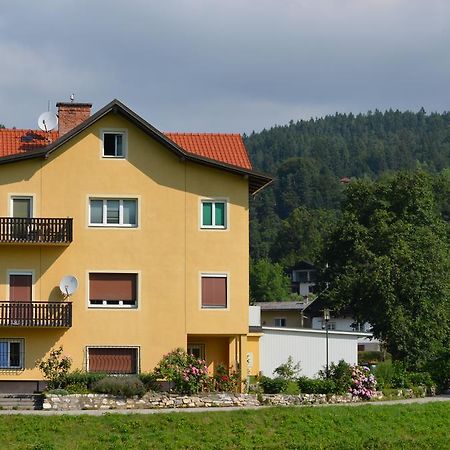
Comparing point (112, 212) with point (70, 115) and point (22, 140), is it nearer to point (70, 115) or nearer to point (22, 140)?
point (70, 115)

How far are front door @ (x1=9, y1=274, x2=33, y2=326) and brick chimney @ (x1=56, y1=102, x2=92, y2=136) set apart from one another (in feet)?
20.6

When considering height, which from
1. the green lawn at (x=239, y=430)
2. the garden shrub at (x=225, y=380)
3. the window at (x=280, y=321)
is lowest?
the green lawn at (x=239, y=430)

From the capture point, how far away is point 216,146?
44219 mm

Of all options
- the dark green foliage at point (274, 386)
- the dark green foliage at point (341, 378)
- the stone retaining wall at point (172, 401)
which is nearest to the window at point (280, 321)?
the dark green foliage at point (341, 378)

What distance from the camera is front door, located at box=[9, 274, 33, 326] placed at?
4044 centimetres

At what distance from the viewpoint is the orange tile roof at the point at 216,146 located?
43594 millimetres

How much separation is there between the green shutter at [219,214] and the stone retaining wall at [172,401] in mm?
7276

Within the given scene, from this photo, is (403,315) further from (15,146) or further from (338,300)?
(15,146)

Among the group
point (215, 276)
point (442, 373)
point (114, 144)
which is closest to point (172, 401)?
point (215, 276)

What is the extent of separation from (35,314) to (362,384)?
1224 centimetres

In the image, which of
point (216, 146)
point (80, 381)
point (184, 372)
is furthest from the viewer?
point (216, 146)

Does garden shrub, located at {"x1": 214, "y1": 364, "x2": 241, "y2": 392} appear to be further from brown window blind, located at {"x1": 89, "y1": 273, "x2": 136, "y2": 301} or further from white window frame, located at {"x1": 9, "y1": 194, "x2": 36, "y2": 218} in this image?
white window frame, located at {"x1": 9, "y1": 194, "x2": 36, "y2": 218}

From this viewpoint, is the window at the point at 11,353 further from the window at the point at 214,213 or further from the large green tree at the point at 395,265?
the large green tree at the point at 395,265

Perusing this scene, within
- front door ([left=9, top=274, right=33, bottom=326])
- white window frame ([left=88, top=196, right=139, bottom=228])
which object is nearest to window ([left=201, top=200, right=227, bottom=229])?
white window frame ([left=88, top=196, right=139, bottom=228])
